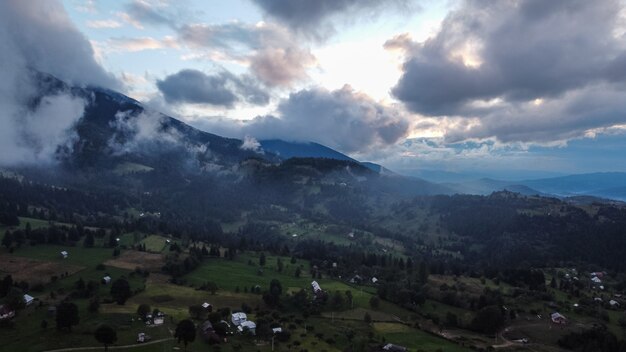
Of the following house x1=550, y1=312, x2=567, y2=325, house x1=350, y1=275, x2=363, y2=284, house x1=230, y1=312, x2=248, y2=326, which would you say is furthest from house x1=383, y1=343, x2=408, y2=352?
house x1=350, y1=275, x2=363, y2=284

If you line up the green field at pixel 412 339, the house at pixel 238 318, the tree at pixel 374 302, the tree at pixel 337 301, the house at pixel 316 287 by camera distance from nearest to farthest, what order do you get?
the green field at pixel 412 339, the house at pixel 238 318, the tree at pixel 337 301, the tree at pixel 374 302, the house at pixel 316 287

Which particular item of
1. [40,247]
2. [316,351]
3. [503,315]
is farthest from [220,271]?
[503,315]

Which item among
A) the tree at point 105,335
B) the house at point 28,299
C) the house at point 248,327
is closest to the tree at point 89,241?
the house at point 28,299

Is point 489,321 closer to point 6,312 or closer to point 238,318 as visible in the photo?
point 238,318

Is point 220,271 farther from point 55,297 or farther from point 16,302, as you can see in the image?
point 16,302

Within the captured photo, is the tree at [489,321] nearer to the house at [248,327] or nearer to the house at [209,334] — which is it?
the house at [248,327]

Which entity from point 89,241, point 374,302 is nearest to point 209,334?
point 374,302

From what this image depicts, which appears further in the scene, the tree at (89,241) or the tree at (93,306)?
the tree at (89,241)
